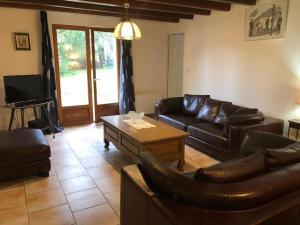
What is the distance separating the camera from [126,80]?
19.6ft

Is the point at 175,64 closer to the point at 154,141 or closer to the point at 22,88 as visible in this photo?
the point at 22,88

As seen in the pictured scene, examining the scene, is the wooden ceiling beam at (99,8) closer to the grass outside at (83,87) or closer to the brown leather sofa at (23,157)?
the grass outside at (83,87)

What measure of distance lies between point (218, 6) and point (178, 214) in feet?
13.7

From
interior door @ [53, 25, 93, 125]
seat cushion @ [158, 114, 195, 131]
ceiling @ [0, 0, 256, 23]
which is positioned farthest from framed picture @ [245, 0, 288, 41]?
interior door @ [53, 25, 93, 125]

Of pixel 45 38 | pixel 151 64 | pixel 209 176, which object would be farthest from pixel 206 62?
pixel 209 176

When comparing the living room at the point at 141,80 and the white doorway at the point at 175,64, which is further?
the white doorway at the point at 175,64

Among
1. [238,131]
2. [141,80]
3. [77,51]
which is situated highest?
[77,51]

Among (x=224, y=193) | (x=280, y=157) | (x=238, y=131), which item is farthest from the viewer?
(x=238, y=131)

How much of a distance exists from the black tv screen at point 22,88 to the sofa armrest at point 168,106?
2.34m

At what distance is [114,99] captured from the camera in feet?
20.3

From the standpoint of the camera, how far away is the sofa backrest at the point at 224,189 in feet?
4.33

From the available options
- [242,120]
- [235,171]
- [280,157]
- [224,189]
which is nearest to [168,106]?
[242,120]

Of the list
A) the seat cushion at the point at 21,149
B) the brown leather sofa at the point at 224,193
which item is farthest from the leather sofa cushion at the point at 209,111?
the seat cushion at the point at 21,149

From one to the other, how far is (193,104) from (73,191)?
2853 mm
